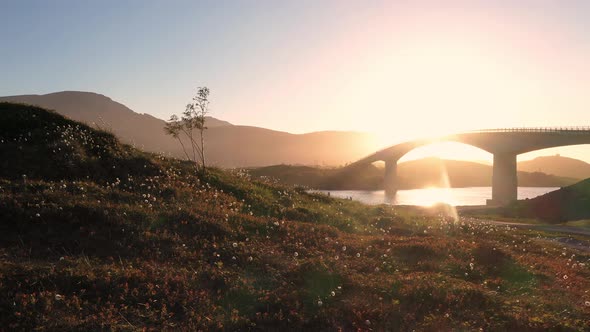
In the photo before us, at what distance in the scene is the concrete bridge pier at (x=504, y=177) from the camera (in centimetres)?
9706

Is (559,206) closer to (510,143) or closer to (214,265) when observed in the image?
(510,143)

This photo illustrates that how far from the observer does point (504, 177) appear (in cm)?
9931

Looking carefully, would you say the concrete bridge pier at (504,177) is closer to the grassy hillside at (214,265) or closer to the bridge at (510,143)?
the bridge at (510,143)

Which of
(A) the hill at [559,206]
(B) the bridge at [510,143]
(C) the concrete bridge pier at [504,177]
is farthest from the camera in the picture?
(C) the concrete bridge pier at [504,177]

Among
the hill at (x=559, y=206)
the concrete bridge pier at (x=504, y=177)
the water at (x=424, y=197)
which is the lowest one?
the water at (x=424, y=197)

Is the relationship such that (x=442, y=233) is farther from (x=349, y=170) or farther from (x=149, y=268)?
(x=349, y=170)

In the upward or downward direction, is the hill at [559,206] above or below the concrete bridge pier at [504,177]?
below

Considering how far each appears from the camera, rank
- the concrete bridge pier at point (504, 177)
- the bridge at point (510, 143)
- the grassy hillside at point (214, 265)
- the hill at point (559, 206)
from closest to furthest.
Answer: the grassy hillside at point (214, 265), the hill at point (559, 206), the bridge at point (510, 143), the concrete bridge pier at point (504, 177)

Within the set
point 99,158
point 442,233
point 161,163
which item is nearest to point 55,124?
point 99,158

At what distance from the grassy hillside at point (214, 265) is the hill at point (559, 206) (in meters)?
40.5

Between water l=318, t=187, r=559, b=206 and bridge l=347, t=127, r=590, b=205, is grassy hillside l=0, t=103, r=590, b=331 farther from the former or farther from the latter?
bridge l=347, t=127, r=590, b=205

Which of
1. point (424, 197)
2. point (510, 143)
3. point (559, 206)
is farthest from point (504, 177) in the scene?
point (559, 206)

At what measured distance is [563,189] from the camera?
64188 mm

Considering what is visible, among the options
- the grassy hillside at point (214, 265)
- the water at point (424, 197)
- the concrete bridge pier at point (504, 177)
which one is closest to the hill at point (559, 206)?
the water at point (424, 197)
